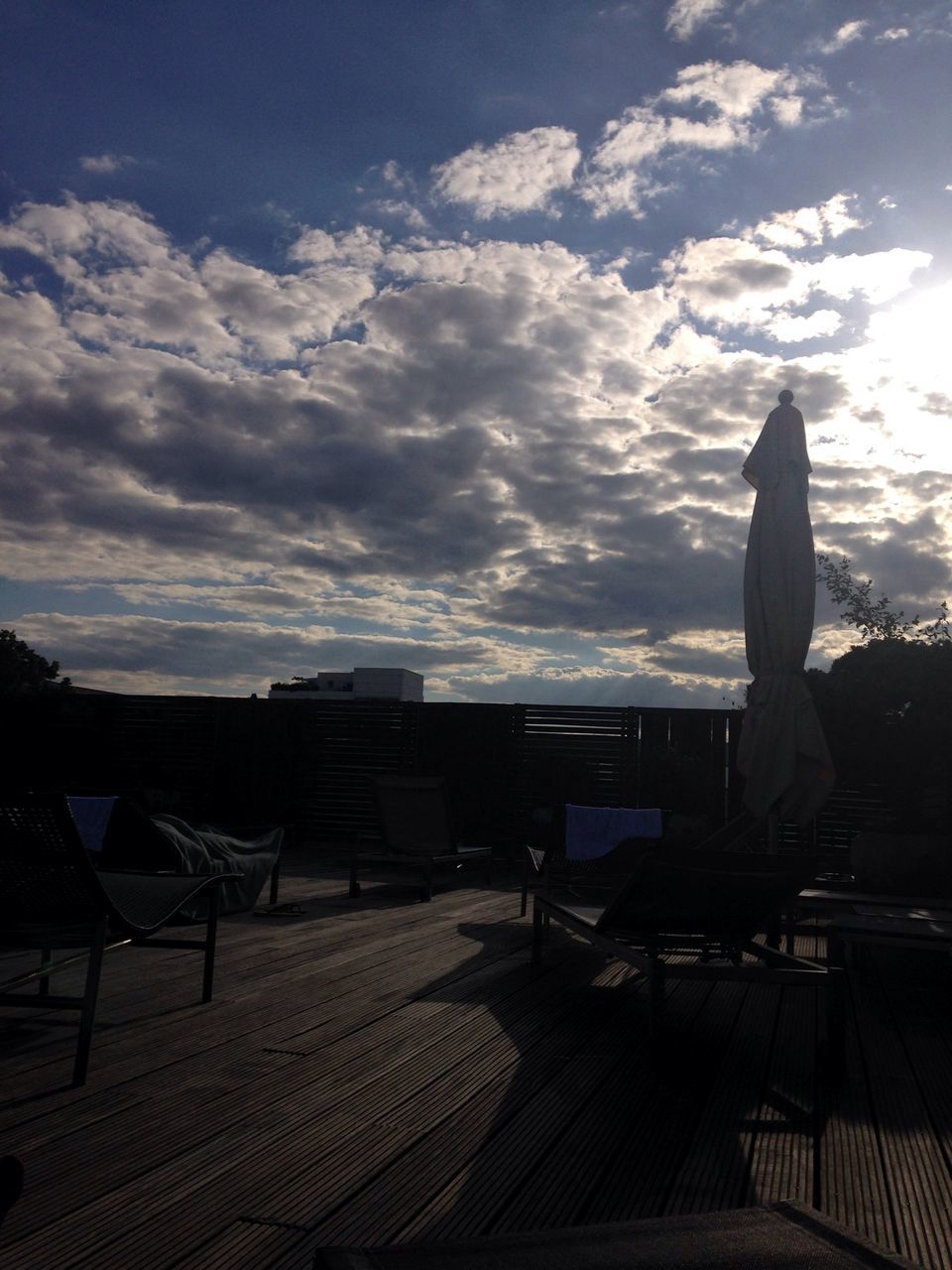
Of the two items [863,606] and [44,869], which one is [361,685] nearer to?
[863,606]

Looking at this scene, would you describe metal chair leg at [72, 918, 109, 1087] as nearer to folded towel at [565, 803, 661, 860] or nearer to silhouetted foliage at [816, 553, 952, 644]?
folded towel at [565, 803, 661, 860]

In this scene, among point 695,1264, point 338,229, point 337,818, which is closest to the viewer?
point 695,1264

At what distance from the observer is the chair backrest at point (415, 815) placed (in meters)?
6.85

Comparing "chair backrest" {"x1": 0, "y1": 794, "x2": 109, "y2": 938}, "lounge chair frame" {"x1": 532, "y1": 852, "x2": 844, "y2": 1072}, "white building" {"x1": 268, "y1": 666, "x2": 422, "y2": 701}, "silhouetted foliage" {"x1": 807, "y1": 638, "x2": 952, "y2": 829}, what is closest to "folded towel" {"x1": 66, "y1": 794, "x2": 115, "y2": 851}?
"lounge chair frame" {"x1": 532, "y1": 852, "x2": 844, "y2": 1072}

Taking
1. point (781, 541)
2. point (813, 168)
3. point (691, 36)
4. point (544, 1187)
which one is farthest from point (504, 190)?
point (544, 1187)

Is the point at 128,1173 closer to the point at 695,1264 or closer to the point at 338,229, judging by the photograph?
the point at 695,1264

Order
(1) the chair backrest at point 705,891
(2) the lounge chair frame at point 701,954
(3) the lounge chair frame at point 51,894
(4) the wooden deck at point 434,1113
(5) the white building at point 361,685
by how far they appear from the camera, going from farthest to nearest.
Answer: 1. (5) the white building at point 361,685
2. (1) the chair backrest at point 705,891
3. (2) the lounge chair frame at point 701,954
4. (3) the lounge chair frame at point 51,894
5. (4) the wooden deck at point 434,1113

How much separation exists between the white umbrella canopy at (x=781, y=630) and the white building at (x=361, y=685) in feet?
32.0

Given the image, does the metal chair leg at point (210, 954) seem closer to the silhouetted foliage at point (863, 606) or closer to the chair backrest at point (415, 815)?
the chair backrest at point (415, 815)

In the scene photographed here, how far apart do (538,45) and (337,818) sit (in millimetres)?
8438

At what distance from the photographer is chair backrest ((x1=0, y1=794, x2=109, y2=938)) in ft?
7.91

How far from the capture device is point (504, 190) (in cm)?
608

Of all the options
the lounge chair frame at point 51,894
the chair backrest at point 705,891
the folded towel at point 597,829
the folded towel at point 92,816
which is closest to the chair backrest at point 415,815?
the folded towel at point 597,829

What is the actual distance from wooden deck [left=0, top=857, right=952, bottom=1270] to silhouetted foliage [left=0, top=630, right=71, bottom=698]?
446 inches
